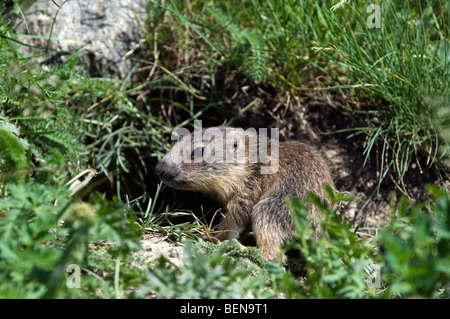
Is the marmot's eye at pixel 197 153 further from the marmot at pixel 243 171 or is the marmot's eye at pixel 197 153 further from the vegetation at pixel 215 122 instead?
the vegetation at pixel 215 122

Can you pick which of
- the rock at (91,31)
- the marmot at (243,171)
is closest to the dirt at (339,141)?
the marmot at (243,171)

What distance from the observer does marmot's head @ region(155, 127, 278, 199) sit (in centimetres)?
456

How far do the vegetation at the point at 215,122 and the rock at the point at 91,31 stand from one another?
16 centimetres

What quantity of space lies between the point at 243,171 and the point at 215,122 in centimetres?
120

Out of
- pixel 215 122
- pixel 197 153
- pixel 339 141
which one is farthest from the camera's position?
pixel 215 122

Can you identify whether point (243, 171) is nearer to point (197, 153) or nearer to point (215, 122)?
point (197, 153)

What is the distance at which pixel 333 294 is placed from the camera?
2424mm

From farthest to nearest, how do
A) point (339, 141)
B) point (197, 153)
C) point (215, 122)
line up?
1. point (215, 122)
2. point (339, 141)
3. point (197, 153)

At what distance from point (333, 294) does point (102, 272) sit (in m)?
1.31

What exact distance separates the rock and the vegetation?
0.16 metres

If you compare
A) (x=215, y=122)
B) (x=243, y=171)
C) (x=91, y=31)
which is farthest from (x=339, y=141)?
(x=91, y=31)

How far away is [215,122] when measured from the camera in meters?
5.72
